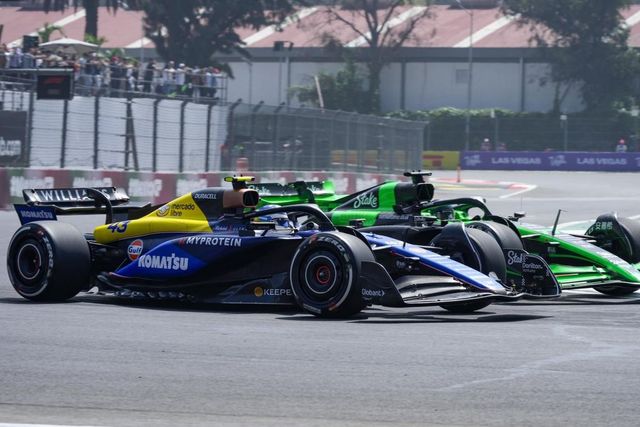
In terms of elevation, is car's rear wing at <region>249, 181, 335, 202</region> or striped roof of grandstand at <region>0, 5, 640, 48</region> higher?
striped roof of grandstand at <region>0, 5, 640, 48</region>

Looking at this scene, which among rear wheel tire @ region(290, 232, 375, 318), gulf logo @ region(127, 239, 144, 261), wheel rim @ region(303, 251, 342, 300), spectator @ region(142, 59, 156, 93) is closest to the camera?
rear wheel tire @ region(290, 232, 375, 318)

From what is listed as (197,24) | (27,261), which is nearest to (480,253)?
(27,261)

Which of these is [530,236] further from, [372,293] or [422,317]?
[372,293]

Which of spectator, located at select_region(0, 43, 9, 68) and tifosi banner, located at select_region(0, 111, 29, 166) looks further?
spectator, located at select_region(0, 43, 9, 68)

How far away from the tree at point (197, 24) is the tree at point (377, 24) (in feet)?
24.0

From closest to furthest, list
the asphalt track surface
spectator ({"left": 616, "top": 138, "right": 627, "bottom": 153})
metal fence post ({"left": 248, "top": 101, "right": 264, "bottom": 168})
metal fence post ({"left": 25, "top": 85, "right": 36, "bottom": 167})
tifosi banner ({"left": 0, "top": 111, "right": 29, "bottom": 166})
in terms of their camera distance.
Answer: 1. the asphalt track surface
2. tifosi banner ({"left": 0, "top": 111, "right": 29, "bottom": 166})
3. metal fence post ({"left": 25, "top": 85, "right": 36, "bottom": 167})
4. metal fence post ({"left": 248, "top": 101, "right": 264, "bottom": 168})
5. spectator ({"left": 616, "top": 138, "right": 627, "bottom": 153})

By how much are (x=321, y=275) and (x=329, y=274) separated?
100mm

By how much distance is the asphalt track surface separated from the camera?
19.3 feet

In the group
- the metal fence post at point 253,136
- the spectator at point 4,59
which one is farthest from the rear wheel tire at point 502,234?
the spectator at point 4,59

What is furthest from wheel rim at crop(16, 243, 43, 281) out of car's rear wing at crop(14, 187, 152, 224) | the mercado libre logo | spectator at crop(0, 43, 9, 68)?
spectator at crop(0, 43, 9, 68)

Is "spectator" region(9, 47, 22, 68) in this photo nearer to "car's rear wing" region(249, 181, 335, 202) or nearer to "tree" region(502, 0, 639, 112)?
"car's rear wing" region(249, 181, 335, 202)

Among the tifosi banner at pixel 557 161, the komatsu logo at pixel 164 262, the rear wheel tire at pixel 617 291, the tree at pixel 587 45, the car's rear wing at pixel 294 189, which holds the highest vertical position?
the tree at pixel 587 45

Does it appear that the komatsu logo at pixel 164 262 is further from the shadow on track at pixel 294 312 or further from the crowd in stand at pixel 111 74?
the crowd in stand at pixel 111 74

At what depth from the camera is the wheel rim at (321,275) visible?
9.30 metres
